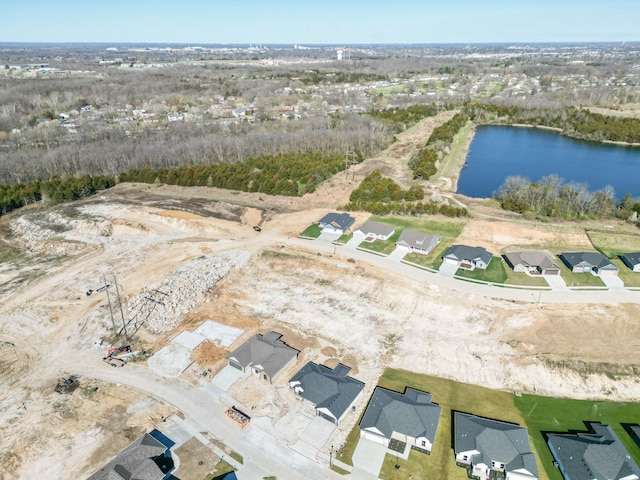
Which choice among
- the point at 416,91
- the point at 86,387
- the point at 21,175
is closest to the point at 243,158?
the point at 21,175

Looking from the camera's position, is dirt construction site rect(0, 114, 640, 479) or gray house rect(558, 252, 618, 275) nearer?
dirt construction site rect(0, 114, 640, 479)

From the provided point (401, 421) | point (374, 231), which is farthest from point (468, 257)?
point (401, 421)

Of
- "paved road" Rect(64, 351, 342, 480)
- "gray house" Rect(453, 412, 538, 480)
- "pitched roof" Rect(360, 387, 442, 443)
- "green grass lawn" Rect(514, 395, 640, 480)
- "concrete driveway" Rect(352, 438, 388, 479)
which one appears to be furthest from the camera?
"green grass lawn" Rect(514, 395, 640, 480)

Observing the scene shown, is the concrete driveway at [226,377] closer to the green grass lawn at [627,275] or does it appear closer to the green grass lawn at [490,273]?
the green grass lawn at [490,273]

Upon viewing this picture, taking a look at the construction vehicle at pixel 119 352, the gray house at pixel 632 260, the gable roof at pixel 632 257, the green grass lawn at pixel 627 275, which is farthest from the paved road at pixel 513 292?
the construction vehicle at pixel 119 352

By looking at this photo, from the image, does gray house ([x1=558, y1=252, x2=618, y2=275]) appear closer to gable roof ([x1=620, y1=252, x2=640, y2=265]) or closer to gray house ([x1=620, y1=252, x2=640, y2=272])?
gray house ([x1=620, y1=252, x2=640, y2=272])

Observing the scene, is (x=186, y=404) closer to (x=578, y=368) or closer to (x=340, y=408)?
(x=340, y=408)

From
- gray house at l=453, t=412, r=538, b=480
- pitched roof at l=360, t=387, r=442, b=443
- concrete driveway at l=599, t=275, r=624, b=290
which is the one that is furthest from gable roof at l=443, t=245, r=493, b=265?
gray house at l=453, t=412, r=538, b=480
